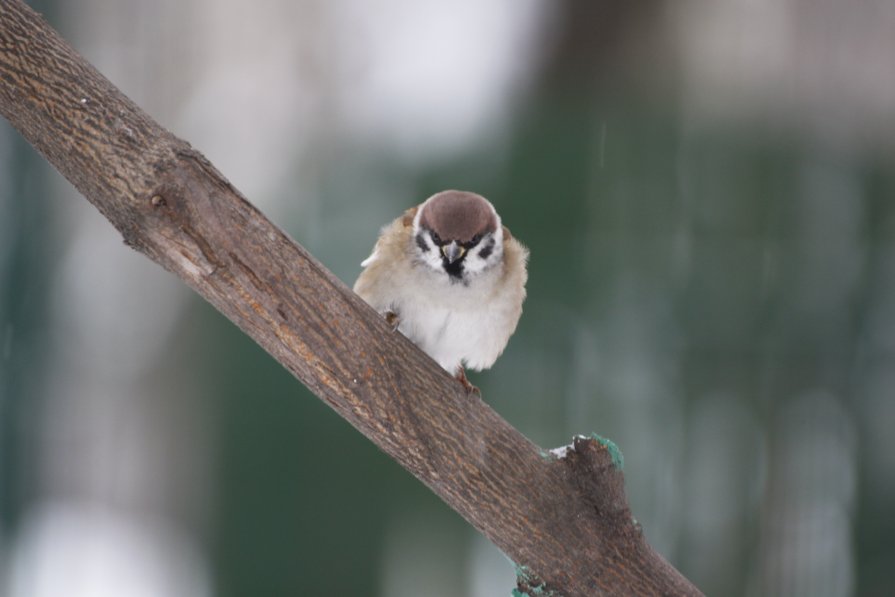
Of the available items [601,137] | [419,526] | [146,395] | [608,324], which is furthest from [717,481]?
[146,395]

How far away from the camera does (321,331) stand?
70.1 inches

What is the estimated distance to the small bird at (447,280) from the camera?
2379mm

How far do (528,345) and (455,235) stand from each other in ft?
5.85

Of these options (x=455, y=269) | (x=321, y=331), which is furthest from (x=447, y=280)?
(x=321, y=331)

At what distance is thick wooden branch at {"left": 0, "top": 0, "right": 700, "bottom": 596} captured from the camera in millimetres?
1691

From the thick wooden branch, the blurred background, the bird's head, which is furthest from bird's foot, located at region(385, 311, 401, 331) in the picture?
the blurred background

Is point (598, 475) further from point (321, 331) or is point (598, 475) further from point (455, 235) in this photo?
point (455, 235)

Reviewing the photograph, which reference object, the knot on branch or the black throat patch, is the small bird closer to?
the black throat patch

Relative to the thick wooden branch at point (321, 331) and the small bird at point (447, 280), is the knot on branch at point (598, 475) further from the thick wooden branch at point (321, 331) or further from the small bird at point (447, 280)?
the small bird at point (447, 280)

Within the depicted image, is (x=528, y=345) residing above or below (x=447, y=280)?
above

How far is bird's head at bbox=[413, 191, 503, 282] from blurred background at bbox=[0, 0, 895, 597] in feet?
5.32

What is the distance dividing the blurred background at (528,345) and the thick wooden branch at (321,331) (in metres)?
2.13

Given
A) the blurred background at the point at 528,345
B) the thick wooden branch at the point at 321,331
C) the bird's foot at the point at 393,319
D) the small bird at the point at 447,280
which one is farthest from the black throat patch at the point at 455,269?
the blurred background at the point at 528,345

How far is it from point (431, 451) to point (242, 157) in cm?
315
